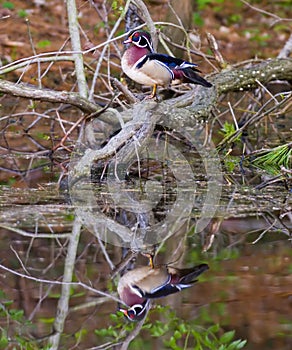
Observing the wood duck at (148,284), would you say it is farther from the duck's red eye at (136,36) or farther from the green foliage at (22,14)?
the green foliage at (22,14)

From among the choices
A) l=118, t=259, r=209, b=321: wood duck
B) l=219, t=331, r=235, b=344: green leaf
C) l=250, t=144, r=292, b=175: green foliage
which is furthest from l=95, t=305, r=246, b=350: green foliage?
l=250, t=144, r=292, b=175: green foliage

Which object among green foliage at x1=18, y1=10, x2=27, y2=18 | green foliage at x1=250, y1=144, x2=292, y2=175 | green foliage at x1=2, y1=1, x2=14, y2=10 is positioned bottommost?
green foliage at x1=18, y1=10, x2=27, y2=18

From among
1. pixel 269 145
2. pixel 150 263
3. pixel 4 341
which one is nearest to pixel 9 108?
pixel 269 145

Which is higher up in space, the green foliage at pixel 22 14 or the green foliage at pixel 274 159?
the green foliage at pixel 274 159

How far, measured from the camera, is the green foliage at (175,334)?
3.60 meters

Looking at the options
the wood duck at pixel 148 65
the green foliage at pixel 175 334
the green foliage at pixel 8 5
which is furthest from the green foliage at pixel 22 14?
the green foliage at pixel 175 334

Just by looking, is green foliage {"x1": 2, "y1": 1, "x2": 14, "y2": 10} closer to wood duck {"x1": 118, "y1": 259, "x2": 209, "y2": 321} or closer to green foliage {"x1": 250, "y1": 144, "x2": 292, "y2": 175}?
green foliage {"x1": 250, "y1": 144, "x2": 292, "y2": 175}

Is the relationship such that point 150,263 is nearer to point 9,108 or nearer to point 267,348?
point 267,348

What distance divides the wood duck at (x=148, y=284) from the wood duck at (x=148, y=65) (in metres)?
1.73

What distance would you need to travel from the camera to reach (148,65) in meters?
5.86

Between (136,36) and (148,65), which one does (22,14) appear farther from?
(148,65)

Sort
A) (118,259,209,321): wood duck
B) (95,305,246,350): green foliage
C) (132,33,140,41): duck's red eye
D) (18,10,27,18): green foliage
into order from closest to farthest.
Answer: (95,305,246,350): green foliage < (118,259,209,321): wood duck < (132,33,140,41): duck's red eye < (18,10,27,18): green foliage

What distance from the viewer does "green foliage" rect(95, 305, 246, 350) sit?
142 inches

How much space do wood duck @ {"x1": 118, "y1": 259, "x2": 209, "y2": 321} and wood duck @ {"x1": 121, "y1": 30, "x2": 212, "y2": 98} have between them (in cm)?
173
